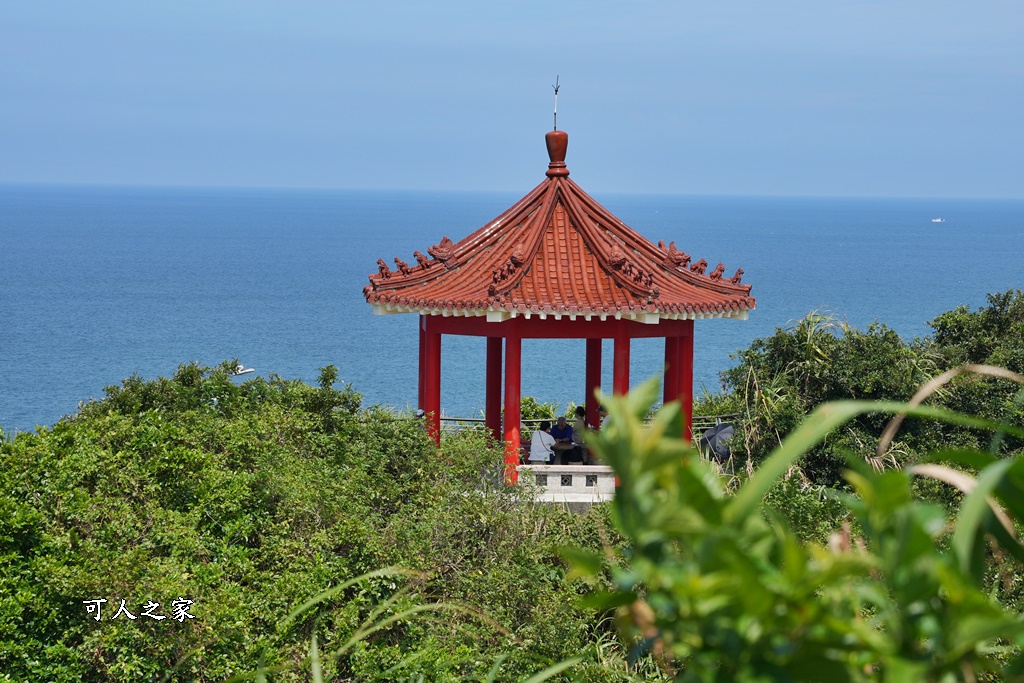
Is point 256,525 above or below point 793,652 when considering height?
below

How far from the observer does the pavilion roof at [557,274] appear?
1224 cm

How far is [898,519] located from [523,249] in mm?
11550

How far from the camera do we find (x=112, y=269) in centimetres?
11656

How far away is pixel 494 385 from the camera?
1583 centimetres

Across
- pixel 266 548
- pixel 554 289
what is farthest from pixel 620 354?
pixel 266 548

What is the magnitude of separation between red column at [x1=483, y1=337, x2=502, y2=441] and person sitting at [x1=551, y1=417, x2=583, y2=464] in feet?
4.06

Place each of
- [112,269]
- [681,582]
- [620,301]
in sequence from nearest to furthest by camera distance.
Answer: [681,582], [620,301], [112,269]

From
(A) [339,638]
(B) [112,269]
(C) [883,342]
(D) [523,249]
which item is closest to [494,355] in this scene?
(D) [523,249]

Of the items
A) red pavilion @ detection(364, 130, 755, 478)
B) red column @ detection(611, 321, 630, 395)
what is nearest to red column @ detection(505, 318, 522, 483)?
red pavilion @ detection(364, 130, 755, 478)

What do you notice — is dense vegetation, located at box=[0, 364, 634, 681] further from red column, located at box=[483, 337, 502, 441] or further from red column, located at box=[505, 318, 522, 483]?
red column, located at box=[483, 337, 502, 441]

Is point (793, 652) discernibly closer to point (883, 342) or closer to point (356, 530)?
point (356, 530)

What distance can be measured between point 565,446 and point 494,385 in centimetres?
241

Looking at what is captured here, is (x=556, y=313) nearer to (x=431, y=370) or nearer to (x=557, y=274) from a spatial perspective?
(x=557, y=274)

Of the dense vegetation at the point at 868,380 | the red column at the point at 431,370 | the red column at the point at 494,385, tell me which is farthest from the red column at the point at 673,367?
the red column at the point at 431,370
